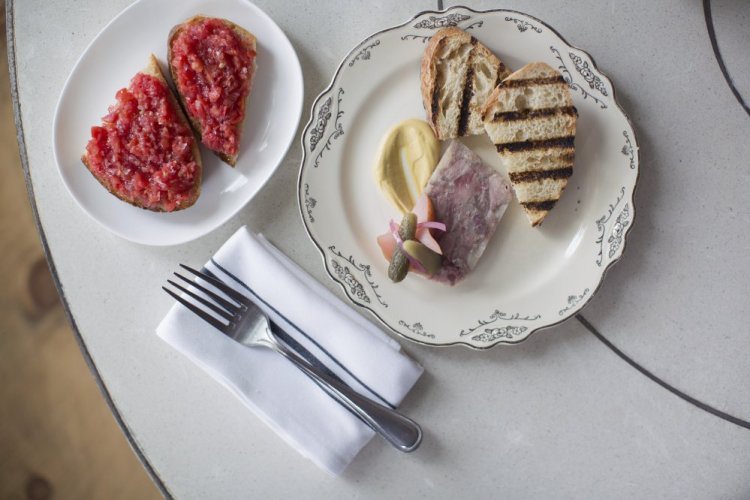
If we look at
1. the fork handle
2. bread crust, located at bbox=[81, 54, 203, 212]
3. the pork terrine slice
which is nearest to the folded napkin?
the fork handle

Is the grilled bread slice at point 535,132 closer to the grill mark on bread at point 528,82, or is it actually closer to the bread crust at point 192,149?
the grill mark on bread at point 528,82

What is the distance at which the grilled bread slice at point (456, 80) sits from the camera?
65.7 inches

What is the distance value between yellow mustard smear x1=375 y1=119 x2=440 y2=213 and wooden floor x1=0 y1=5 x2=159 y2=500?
4.19 feet

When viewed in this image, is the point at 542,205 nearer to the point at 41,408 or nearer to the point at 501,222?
the point at 501,222

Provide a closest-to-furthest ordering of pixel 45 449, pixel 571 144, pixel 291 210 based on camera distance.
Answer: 1. pixel 571 144
2. pixel 291 210
3. pixel 45 449

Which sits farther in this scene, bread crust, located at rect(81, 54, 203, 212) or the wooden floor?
the wooden floor

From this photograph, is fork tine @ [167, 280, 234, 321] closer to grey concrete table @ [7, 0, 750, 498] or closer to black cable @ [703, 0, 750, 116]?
grey concrete table @ [7, 0, 750, 498]

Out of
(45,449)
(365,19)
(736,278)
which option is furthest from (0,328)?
(736,278)

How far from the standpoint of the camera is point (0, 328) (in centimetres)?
223

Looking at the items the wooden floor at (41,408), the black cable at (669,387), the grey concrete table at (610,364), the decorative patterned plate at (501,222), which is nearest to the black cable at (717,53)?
the grey concrete table at (610,364)

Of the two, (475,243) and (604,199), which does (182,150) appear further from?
(604,199)

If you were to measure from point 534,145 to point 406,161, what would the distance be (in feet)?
1.11

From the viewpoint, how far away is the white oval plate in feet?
5.62

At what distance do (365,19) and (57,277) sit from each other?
1100 millimetres
